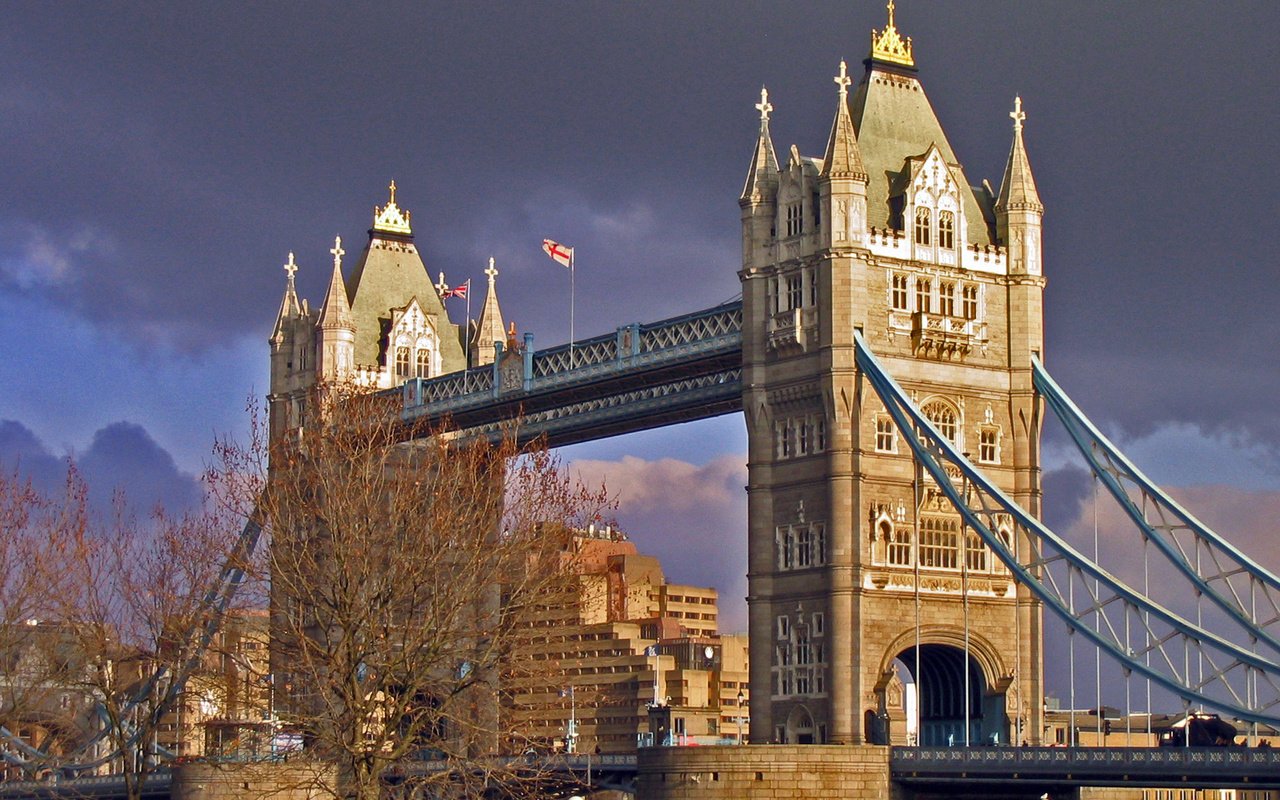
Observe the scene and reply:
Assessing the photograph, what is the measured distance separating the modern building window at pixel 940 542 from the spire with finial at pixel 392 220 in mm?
42820

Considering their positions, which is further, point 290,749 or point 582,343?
point 582,343

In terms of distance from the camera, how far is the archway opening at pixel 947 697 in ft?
286

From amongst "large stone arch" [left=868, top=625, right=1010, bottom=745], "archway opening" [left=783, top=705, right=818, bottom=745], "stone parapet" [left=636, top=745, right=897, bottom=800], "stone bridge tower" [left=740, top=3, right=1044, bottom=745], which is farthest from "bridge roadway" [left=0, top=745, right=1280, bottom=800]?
"archway opening" [left=783, top=705, right=818, bottom=745]

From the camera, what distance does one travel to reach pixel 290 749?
7244 cm

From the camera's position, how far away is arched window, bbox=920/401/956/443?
87812mm

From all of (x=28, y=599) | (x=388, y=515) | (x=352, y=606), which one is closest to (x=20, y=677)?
(x=28, y=599)

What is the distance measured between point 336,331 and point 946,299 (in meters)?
37.1

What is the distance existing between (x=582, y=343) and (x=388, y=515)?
105 ft

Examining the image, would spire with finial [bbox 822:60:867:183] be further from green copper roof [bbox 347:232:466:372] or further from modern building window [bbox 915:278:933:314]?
green copper roof [bbox 347:232:466:372]

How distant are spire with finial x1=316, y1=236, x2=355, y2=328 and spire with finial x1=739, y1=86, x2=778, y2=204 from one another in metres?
30.7

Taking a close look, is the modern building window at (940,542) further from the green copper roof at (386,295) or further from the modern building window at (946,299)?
the green copper roof at (386,295)

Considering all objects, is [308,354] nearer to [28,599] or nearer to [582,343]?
[582,343]

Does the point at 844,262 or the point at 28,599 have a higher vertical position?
the point at 844,262

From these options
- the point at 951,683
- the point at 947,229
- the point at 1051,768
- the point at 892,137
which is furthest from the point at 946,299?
the point at 1051,768
